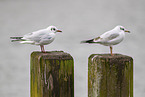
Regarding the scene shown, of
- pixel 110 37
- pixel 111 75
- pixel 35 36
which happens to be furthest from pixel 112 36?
pixel 35 36

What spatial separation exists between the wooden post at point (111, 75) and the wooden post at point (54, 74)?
237 mm

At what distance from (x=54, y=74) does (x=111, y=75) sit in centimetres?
53

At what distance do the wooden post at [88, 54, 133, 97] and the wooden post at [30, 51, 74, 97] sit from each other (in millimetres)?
237

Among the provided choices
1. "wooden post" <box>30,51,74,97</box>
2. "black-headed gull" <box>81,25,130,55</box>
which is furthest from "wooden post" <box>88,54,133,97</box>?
"black-headed gull" <box>81,25,130,55</box>

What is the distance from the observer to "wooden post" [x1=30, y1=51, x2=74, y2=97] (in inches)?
102

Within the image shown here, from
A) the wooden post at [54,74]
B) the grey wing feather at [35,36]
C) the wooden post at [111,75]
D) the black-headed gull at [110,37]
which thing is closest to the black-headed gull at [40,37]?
the grey wing feather at [35,36]

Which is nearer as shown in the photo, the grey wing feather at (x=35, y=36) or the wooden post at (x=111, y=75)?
the wooden post at (x=111, y=75)

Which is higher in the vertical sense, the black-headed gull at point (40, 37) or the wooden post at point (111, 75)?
the black-headed gull at point (40, 37)

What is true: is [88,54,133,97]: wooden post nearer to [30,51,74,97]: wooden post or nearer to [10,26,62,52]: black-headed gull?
[30,51,74,97]: wooden post

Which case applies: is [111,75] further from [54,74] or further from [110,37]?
[110,37]

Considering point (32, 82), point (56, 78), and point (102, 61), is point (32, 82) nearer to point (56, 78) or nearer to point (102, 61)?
point (56, 78)

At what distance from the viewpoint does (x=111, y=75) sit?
257 centimetres

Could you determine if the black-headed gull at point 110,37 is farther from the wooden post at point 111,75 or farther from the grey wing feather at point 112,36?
the wooden post at point 111,75

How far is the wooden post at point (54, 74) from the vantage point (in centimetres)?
260
